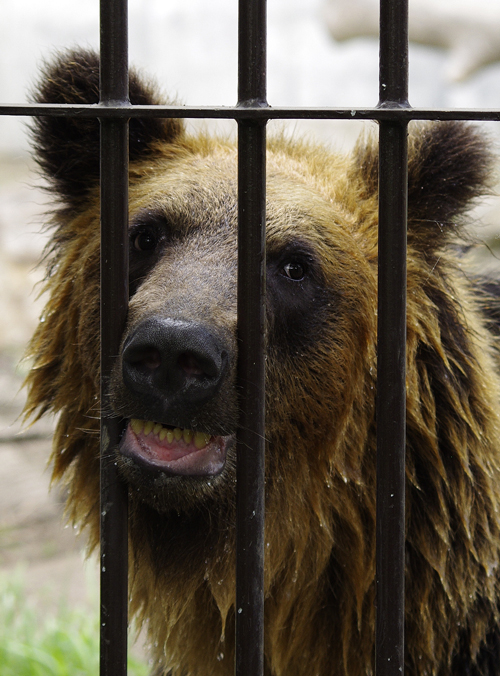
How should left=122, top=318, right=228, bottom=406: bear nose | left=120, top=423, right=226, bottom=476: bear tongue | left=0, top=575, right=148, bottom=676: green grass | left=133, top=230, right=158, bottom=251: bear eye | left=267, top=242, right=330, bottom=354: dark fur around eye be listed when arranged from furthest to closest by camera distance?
left=0, top=575, right=148, bottom=676: green grass
left=133, top=230, right=158, bottom=251: bear eye
left=267, top=242, right=330, bottom=354: dark fur around eye
left=120, top=423, right=226, bottom=476: bear tongue
left=122, top=318, right=228, bottom=406: bear nose

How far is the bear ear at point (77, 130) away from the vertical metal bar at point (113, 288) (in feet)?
3.36

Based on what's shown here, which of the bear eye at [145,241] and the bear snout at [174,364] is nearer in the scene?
the bear snout at [174,364]

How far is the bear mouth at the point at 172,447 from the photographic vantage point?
2.05m

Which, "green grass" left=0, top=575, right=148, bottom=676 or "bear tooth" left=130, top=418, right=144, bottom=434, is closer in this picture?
"bear tooth" left=130, top=418, right=144, bottom=434

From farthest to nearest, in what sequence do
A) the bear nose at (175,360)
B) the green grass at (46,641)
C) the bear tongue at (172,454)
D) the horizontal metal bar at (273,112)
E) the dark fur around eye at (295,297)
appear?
1. the green grass at (46,641)
2. the dark fur around eye at (295,297)
3. the bear tongue at (172,454)
4. the bear nose at (175,360)
5. the horizontal metal bar at (273,112)

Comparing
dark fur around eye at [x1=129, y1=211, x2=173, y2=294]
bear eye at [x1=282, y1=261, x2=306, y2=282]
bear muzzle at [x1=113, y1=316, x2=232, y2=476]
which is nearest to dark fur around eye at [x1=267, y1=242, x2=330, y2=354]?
bear eye at [x1=282, y1=261, x2=306, y2=282]

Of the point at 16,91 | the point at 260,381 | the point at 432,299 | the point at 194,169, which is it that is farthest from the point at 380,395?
the point at 16,91

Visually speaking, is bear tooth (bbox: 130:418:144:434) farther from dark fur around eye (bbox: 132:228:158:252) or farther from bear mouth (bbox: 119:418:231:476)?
dark fur around eye (bbox: 132:228:158:252)

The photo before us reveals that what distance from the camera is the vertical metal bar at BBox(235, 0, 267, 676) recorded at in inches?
62.4

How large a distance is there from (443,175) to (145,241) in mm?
1010

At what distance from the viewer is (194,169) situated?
2.77m

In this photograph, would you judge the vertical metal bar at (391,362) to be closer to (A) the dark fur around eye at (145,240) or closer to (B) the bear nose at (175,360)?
(B) the bear nose at (175,360)

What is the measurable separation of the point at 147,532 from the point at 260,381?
3.22ft

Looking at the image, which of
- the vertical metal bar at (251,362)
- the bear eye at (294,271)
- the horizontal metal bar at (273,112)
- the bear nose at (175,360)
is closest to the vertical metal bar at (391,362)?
the horizontal metal bar at (273,112)
